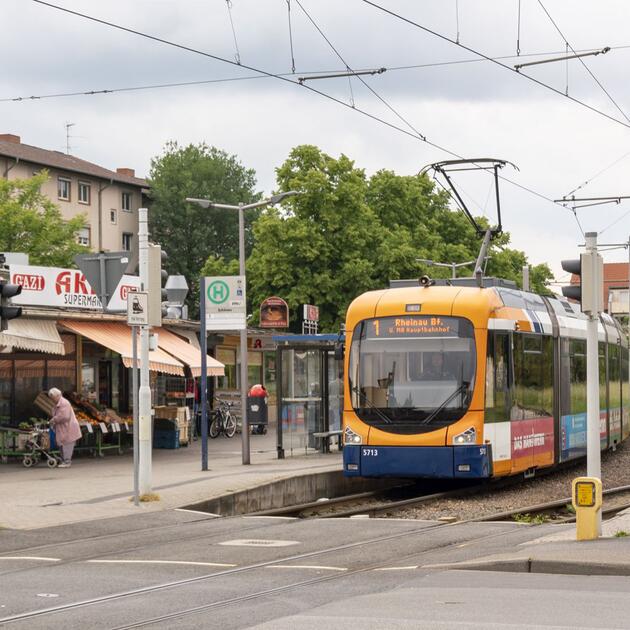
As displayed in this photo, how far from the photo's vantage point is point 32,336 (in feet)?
88.2

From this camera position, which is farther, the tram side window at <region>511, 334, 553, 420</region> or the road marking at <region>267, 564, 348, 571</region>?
the tram side window at <region>511, 334, 553, 420</region>

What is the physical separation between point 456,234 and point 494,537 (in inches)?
2122

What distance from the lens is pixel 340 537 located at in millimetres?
15195

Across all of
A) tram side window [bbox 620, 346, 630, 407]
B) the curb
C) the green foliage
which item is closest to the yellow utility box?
the curb

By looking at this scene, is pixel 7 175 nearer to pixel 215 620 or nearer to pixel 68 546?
pixel 68 546

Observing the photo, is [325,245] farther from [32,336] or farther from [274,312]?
[32,336]

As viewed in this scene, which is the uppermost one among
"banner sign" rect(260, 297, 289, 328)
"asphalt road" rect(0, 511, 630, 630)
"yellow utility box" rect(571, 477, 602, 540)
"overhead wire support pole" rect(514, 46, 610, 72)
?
"overhead wire support pole" rect(514, 46, 610, 72)

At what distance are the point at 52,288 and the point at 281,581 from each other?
1777cm

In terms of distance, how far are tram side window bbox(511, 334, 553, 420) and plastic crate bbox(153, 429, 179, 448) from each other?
12.4 metres

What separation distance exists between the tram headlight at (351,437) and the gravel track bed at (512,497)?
146 cm

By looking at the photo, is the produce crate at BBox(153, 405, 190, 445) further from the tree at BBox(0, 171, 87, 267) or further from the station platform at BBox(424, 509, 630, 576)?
the tree at BBox(0, 171, 87, 267)

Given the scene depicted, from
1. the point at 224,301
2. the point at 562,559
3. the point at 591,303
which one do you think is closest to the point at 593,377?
the point at 591,303

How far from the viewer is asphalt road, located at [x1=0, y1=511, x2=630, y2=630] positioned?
920cm

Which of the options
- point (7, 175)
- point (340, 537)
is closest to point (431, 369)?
point (340, 537)
